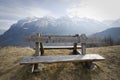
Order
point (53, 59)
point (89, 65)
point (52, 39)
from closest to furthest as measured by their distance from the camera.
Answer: point (53, 59), point (52, 39), point (89, 65)

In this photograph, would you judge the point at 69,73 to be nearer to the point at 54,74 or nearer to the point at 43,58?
the point at 54,74

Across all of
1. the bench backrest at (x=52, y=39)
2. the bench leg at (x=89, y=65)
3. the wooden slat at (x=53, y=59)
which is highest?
the bench backrest at (x=52, y=39)

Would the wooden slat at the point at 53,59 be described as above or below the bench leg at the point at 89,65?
above

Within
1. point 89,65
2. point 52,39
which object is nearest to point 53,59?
point 52,39

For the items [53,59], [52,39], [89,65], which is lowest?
[89,65]

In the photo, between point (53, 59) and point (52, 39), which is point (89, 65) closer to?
point (53, 59)

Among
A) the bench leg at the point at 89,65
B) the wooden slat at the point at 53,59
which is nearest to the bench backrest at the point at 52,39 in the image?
the wooden slat at the point at 53,59

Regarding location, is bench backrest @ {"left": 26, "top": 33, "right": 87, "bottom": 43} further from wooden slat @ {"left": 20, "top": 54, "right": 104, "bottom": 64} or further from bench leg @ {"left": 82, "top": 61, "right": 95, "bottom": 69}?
bench leg @ {"left": 82, "top": 61, "right": 95, "bottom": 69}

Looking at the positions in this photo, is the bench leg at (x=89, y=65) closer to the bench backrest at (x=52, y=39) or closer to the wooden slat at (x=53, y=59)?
the wooden slat at (x=53, y=59)

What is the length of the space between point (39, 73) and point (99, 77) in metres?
2.43

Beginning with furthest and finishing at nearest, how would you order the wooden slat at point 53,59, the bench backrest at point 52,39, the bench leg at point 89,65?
the bench leg at point 89,65 → the bench backrest at point 52,39 → the wooden slat at point 53,59

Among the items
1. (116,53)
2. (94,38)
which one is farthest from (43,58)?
(116,53)

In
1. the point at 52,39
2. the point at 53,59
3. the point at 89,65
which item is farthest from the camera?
the point at 89,65

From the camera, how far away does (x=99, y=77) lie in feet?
16.9
